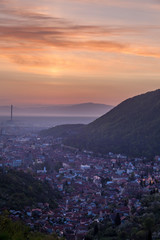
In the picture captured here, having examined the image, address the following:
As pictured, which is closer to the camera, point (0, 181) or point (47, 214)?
point (47, 214)

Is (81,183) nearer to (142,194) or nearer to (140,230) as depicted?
(142,194)

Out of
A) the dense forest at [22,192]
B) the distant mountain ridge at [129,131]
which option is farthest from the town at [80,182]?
the distant mountain ridge at [129,131]

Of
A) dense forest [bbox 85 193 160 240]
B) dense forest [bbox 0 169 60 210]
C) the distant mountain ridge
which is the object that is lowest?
dense forest [bbox 85 193 160 240]

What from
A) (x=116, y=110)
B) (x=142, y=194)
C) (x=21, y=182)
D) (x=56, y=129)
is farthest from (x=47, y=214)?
(x=56, y=129)

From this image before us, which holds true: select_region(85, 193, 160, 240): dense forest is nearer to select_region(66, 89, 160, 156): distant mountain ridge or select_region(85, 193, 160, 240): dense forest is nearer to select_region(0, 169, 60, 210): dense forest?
select_region(0, 169, 60, 210): dense forest

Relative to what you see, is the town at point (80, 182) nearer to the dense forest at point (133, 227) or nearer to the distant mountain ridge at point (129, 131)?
the dense forest at point (133, 227)


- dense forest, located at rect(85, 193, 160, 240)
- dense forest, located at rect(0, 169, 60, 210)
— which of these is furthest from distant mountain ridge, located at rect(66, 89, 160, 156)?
dense forest, located at rect(85, 193, 160, 240)
